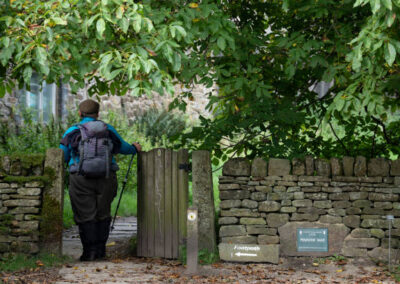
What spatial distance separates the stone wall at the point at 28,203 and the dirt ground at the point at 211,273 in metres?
0.50

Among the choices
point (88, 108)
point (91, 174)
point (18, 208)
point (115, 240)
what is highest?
point (88, 108)

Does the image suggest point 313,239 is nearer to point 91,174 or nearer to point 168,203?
point 168,203

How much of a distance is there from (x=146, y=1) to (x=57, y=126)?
22.0 feet

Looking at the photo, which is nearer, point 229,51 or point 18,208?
point 18,208

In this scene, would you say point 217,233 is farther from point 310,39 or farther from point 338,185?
point 310,39

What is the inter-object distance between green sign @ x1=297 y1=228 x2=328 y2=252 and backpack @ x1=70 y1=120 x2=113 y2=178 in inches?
86.7

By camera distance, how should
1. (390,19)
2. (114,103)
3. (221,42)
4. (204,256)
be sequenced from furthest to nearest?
(114,103) < (204,256) < (221,42) < (390,19)

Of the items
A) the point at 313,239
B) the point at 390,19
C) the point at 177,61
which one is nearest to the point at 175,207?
the point at 313,239

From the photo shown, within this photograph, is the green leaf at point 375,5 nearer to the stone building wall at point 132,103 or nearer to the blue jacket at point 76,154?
the blue jacket at point 76,154

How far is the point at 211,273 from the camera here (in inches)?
233

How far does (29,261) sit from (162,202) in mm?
1561

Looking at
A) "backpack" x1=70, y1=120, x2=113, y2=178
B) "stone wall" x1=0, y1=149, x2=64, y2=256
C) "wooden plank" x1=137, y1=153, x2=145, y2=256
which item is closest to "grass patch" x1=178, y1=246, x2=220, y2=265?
"wooden plank" x1=137, y1=153, x2=145, y2=256

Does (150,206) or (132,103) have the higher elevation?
(132,103)

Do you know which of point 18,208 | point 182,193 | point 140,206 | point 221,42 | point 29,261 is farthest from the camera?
point 140,206
